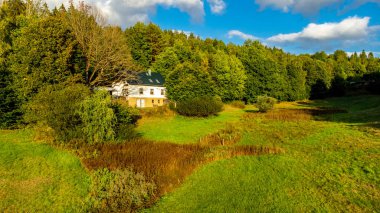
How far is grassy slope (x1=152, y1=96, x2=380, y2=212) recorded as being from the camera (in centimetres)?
1009

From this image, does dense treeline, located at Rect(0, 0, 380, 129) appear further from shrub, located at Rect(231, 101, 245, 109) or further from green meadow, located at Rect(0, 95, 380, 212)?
green meadow, located at Rect(0, 95, 380, 212)

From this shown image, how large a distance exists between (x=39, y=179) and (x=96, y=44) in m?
28.4

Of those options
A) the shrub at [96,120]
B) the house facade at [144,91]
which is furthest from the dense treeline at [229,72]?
the shrub at [96,120]

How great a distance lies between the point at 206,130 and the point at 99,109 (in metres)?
11.6

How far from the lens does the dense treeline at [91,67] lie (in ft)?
86.2

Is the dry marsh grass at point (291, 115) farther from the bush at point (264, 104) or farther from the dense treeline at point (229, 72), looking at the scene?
the dense treeline at point (229, 72)

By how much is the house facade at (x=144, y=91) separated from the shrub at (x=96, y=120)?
31337 millimetres

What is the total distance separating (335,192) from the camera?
1074cm

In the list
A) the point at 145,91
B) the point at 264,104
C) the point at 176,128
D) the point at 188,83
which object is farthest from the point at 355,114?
the point at 145,91

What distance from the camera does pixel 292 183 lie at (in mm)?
11883

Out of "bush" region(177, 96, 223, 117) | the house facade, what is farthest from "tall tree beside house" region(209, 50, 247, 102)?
"bush" region(177, 96, 223, 117)

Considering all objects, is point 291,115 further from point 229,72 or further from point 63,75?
point 63,75

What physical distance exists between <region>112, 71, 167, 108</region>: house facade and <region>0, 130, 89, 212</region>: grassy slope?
1417 inches

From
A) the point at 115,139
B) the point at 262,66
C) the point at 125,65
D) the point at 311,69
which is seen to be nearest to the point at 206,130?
the point at 115,139
